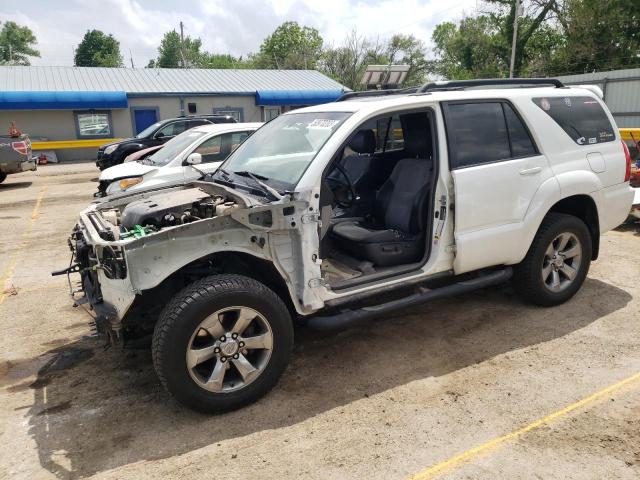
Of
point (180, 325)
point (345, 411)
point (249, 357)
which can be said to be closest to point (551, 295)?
point (345, 411)

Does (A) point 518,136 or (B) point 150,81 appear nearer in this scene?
(A) point 518,136

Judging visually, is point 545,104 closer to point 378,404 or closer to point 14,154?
point 378,404

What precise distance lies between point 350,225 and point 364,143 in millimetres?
852

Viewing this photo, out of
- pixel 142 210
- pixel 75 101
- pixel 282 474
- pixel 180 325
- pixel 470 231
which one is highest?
pixel 75 101

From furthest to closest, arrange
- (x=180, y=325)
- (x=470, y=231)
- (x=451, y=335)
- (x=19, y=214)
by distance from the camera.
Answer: (x=19, y=214)
(x=451, y=335)
(x=470, y=231)
(x=180, y=325)

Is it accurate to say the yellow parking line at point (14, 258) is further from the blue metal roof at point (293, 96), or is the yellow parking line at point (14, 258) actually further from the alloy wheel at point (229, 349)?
the blue metal roof at point (293, 96)

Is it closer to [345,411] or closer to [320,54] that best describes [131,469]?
[345,411]

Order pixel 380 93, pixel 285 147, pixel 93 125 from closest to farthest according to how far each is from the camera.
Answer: pixel 285 147 < pixel 380 93 < pixel 93 125

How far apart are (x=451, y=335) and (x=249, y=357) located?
5.96 feet

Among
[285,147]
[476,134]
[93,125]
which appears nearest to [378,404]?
[285,147]

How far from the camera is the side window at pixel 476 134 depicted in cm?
400

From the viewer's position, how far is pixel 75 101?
2305 cm

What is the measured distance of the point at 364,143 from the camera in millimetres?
4832

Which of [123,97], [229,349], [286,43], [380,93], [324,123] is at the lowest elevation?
[229,349]
